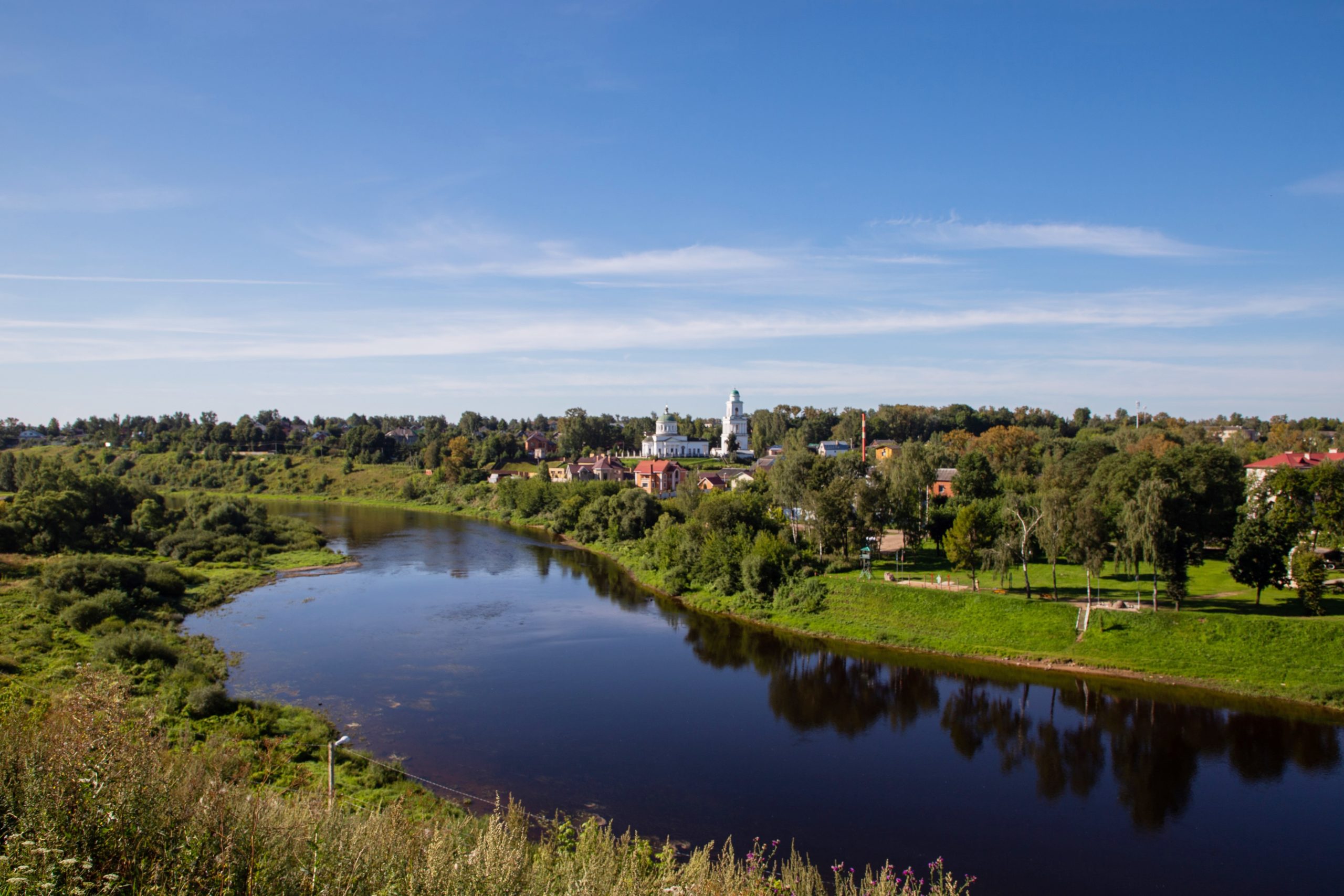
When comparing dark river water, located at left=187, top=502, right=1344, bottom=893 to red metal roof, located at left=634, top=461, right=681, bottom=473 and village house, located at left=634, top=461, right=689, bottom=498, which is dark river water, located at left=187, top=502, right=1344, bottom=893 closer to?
village house, located at left=634, top=461, right=689, bottom=498

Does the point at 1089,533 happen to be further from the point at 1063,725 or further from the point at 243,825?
the point at 243,825

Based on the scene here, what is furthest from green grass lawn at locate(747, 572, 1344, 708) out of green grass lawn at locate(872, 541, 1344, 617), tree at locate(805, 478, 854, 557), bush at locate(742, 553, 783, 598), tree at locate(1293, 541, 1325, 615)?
tree at locate(805, 478, 854, 557)

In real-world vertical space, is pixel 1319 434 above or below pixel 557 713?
above

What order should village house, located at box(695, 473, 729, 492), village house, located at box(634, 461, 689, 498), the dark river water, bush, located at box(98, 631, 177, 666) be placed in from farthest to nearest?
village house, located at box(634, 461, 689, 498) < village house, located at box(695, 473, 729, 492) < bush, located at box(98, 631, 177, 666) < the dark river water

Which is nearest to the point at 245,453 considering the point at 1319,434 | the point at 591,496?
the point at 591,496

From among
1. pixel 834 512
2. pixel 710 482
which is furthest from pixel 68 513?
pixel 710 482

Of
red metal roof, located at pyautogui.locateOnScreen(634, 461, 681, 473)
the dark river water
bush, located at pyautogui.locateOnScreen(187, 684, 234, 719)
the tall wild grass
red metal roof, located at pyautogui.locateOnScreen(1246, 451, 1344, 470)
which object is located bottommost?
the dark river water

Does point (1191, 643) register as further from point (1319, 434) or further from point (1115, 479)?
point (1319, 434)
